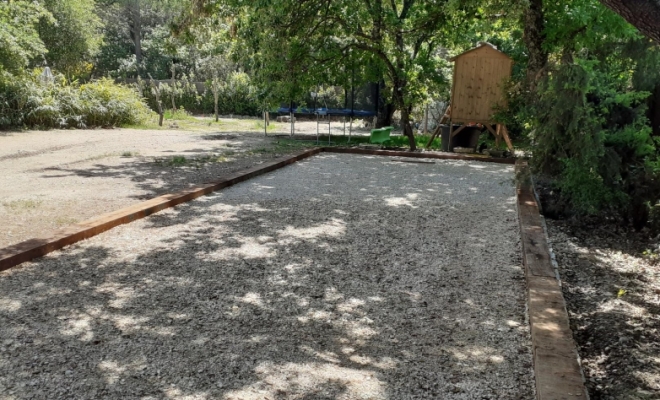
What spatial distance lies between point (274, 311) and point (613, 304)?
2.04 meters

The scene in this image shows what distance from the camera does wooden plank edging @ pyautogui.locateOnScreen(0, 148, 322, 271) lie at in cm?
381

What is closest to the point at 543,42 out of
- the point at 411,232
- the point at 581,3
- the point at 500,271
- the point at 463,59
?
the point at 581,3

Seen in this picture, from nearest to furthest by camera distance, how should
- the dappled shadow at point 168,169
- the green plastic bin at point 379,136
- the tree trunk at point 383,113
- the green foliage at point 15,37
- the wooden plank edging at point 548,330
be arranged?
1. the wooden plank edging at point 548,330
2. the dappled shadow at point 168,169
3. the green plastic bin at point 379,136
4. the green foliage at point 15,37
5. the tree trunk at point 383,113

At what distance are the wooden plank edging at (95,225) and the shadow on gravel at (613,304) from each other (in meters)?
3.46

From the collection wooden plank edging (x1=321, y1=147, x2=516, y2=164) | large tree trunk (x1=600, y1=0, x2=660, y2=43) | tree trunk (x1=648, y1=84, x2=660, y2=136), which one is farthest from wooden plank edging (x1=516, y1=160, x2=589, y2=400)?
wooden plank edging (x1=321, y1=147, x2=516, y2=164)

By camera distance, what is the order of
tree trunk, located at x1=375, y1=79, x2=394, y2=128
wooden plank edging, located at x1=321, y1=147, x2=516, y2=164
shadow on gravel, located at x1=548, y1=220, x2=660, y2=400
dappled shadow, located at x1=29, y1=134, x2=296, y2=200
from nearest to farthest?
shadow on gravel, located at x1=548, y1=220, x2=660, y2=400
dappled shadow, located at x1=29, y1=134, x2=296, y2=200
wooden plank edging, located at x1=321, y1=147, x2=516, y2=164
tree trunk, located at x1=375, y1=79, x2=394, y2=128

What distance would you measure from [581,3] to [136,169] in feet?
24.4

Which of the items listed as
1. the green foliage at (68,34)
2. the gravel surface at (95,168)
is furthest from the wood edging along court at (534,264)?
the green foliage at (68,34)

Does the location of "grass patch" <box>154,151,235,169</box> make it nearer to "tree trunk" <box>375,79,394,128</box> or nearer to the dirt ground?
the dirt ground

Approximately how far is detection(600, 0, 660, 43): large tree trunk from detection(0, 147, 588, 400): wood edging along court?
138 cm

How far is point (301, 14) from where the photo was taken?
331 inches

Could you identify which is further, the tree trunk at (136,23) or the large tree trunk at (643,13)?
the tree trunk at (136,23)

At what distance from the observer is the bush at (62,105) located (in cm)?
1364

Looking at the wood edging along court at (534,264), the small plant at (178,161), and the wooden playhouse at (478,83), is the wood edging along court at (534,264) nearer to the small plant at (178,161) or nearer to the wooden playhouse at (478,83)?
the small plant at (178,161)
